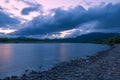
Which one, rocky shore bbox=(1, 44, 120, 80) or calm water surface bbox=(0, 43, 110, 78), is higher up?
rocky shore bbox=(1, 44, 120, 80)

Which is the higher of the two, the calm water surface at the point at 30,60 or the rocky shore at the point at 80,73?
the rocky shore at the point at 80,73

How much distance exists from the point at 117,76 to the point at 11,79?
12.1 meters

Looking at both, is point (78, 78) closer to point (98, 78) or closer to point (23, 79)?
point (98, 78)

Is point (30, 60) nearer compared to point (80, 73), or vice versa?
point (80, 73)

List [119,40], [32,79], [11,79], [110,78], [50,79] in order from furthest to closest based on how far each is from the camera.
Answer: [119,40] < [11,79] < [32,79] < [50,79] < [110,78]

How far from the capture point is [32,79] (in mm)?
27266

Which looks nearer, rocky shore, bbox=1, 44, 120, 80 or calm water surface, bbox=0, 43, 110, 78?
rocky shore, bbox=1, 44, 120, 80

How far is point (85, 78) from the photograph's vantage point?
24.2m

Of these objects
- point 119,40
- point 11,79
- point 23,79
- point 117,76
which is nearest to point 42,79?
point 23,79

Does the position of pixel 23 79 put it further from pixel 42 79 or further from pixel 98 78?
pixel 98 78

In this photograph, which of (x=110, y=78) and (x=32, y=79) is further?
(x=32, y=79)

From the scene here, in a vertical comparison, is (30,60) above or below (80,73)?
below

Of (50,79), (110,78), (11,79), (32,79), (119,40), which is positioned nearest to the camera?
(110,78)

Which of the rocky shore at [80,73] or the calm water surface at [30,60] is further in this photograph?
the calm water surface at [30,60]
